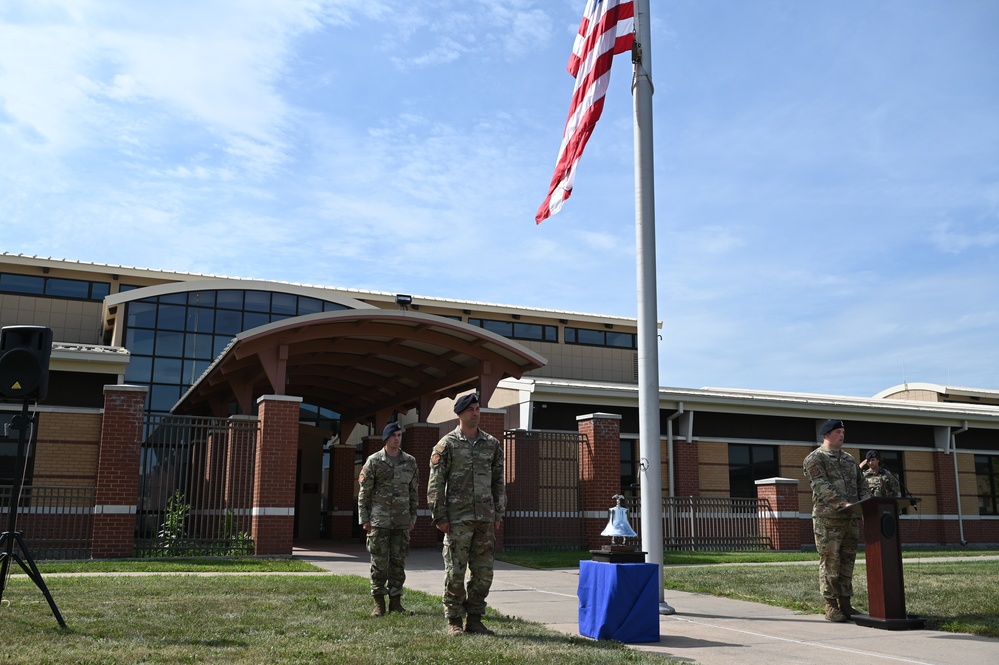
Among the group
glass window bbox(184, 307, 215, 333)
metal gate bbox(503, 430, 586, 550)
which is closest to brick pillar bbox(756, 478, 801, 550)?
metal gate bbox(503, 430, 586, 550)

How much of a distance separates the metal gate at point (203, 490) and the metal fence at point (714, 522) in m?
8.98

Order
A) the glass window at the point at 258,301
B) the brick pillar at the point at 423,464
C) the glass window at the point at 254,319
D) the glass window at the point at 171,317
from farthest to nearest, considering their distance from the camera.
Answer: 1. the glass window at the point at 258,301
2. the glass window at the point at 254,319
3. the glass window at the point at 171,317
4. the brick pillar at the point at 423,464

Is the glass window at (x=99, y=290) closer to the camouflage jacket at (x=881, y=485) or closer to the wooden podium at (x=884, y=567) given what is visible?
the camouflage jacket at (x=881, y=485)

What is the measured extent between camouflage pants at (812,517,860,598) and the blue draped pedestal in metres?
2.26

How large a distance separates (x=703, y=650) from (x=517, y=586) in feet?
17.9

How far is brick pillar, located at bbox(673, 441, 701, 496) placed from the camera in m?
23.4

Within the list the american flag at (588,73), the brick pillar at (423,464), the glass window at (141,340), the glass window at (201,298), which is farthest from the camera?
the glass window at (201,298)

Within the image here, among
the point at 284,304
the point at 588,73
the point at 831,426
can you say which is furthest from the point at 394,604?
the point at 284,304

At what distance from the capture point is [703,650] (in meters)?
7.23

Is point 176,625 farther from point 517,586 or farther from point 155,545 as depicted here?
point 155,545

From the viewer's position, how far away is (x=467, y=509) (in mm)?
7676

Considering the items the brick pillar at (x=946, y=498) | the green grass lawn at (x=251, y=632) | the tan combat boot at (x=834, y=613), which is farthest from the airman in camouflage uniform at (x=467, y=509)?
the brick pillar at (x=946, y=498)

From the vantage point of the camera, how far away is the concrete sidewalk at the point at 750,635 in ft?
22.4

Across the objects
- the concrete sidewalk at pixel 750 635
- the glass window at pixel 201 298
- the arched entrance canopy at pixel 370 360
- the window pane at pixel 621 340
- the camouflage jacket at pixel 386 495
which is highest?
the window pane at pixel 621 340
